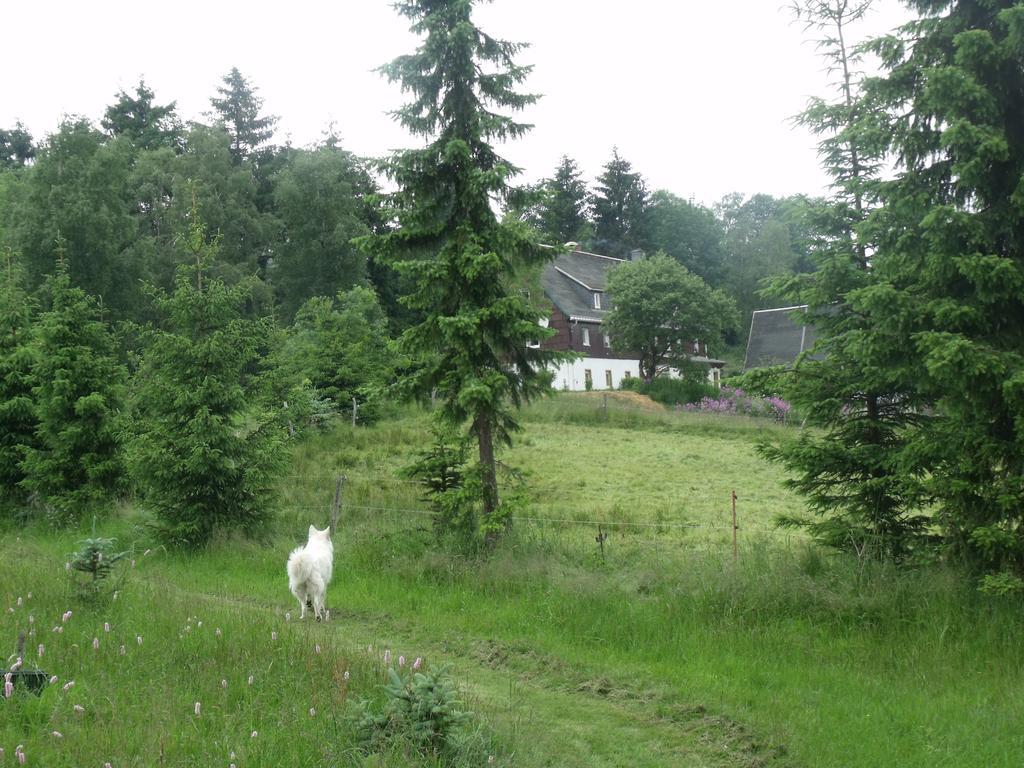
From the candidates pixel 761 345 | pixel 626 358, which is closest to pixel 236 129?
pixel 626 358

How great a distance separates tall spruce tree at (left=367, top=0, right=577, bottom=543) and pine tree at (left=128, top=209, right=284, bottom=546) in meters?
3.96

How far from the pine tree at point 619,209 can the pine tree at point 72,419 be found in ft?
244

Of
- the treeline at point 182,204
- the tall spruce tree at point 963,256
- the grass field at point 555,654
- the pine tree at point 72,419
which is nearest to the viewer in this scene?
the grass field at point 555,654

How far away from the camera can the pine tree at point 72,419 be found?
61.6ft

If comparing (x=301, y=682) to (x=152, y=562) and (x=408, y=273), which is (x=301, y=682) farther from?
(x=152, y=562)

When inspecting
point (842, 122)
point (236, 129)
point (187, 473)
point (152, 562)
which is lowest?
point (152, 562)

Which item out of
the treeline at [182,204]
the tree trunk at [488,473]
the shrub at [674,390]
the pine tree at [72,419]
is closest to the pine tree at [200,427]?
the pine tree at [72,419]

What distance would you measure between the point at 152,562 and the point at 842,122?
506 inches

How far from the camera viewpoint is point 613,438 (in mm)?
32688

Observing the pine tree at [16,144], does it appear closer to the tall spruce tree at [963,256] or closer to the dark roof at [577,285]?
the dark roof at [577,285]

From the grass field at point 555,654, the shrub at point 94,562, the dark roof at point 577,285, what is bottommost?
the grass field at point 555,654

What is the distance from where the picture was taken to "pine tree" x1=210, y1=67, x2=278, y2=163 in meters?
62.7

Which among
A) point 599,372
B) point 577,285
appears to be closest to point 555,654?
point 599,372

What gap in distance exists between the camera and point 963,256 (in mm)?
9172
